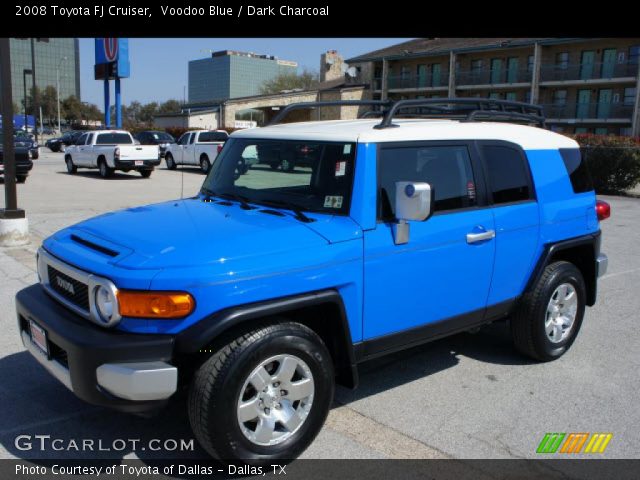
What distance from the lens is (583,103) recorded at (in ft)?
140

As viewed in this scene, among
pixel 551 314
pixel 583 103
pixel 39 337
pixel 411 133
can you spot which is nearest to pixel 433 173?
pixel 411 133

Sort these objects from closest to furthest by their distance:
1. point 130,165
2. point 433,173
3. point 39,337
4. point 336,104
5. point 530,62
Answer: point 39,337
point 433,173
point 336,104
point 130,165
point 530,62

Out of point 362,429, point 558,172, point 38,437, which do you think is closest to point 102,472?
point 38,437

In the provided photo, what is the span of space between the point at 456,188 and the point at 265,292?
66.8 inches

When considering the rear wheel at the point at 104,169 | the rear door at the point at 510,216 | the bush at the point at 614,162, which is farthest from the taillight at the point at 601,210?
the rear wheel at the point at 104,169

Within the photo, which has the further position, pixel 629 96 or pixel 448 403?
pixel 629 96

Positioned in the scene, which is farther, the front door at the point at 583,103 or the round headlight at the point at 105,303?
the front door at the point at 583,103

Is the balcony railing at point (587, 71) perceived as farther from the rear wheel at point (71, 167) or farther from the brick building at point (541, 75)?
the rear wheel at point (71, 167)

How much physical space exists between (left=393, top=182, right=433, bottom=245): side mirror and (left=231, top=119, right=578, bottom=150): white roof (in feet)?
1.51

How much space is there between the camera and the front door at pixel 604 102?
135 feet

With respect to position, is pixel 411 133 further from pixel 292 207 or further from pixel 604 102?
pixel 604 102

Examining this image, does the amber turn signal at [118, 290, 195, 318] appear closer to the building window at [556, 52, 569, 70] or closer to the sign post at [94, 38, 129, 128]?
the sign post at [94, 38, 129, 128]

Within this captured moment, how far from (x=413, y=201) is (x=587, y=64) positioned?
44.4m

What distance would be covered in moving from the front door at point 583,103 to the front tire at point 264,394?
44.0 metres
